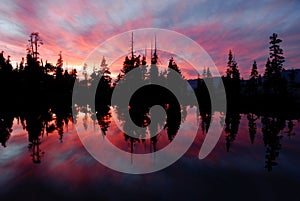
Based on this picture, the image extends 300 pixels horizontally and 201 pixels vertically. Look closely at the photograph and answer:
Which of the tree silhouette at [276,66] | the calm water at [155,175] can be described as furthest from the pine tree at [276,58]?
the calm water at [155,175]

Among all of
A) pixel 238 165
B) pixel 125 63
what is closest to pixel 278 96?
pixel 125 63

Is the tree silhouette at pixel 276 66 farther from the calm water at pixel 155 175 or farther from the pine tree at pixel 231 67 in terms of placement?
the calm water at pixel 155 175

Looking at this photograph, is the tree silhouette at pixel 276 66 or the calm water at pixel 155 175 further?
the tree silhouette at pixel 276 66

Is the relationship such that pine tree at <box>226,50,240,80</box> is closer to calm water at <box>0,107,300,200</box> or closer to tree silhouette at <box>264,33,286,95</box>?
tree silhouette at <box>264,33,286,95</box>

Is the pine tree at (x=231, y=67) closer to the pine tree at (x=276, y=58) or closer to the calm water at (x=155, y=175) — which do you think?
the pine tree at (x=276, y=58)

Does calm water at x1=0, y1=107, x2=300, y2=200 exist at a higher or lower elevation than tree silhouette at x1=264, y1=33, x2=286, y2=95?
lower

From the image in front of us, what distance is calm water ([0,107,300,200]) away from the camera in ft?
21.6

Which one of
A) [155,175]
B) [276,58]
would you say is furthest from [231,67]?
[155,175]

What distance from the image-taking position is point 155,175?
27.2 ft

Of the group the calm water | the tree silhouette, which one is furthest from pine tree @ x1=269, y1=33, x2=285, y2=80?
the calm water

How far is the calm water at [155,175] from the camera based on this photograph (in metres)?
6.59

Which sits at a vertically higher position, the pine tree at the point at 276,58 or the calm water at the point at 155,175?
the pine tree at the point at 276,58

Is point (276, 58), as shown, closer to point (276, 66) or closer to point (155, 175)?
point (276, 66)

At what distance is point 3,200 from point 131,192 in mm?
3332
